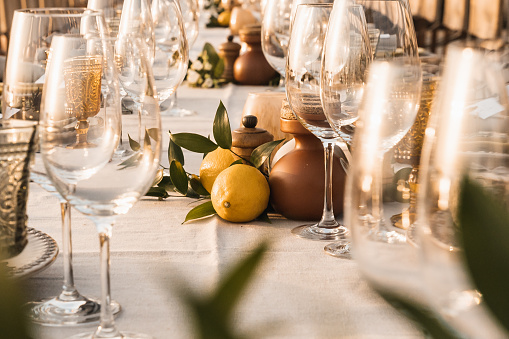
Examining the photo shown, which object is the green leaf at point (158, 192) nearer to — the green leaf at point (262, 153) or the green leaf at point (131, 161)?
the green leaf at point (262, 153)

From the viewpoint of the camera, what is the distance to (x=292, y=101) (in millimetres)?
886

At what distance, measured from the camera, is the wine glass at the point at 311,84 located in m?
0.86

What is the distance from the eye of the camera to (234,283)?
188mm

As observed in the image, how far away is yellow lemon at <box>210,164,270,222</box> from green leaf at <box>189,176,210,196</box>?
0.32 feet

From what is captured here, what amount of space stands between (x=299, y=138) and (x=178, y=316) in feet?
1.33

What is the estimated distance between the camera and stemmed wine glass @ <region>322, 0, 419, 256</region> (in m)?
0.80

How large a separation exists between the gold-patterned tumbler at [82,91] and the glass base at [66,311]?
151mm

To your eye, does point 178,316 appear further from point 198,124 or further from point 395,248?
point 198,124

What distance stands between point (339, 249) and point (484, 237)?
583 millimetres

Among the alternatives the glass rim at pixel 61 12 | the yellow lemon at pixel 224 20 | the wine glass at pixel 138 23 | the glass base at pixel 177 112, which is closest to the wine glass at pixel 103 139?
the glass rim at pixel 61 12

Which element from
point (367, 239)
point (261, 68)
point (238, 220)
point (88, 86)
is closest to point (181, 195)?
point (238, 220)

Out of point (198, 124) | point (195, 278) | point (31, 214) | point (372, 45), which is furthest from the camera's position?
point (198, 124)

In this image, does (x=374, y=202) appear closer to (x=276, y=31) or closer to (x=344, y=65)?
(x=344, y=65)

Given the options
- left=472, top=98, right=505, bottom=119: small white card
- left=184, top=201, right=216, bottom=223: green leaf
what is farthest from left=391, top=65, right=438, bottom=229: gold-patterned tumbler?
left=472, top=98, right=505, bottom=119: small white card
